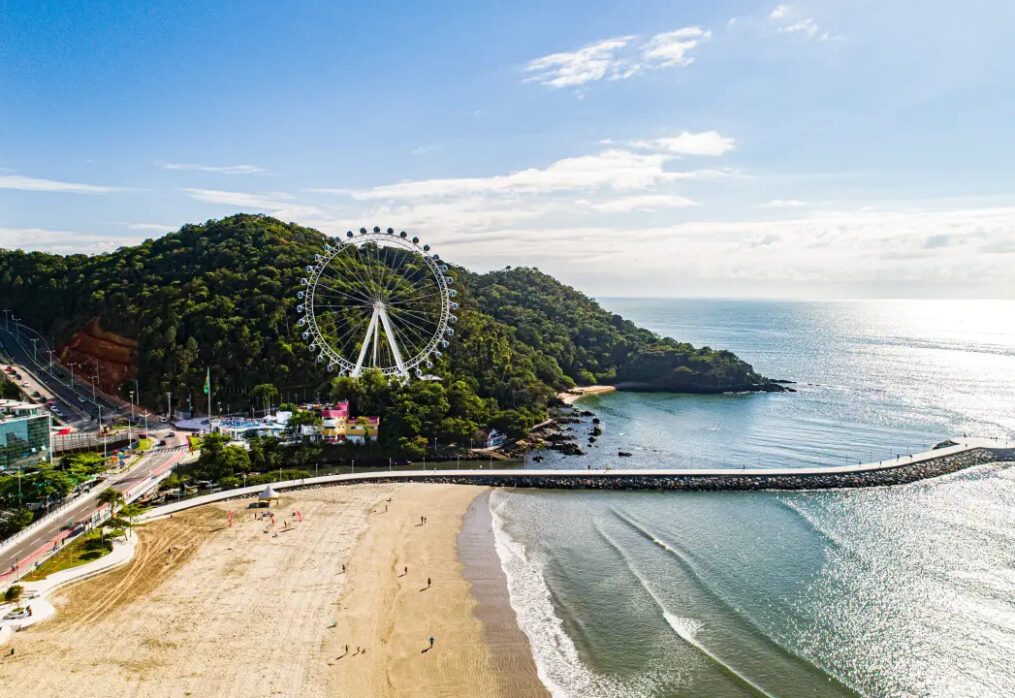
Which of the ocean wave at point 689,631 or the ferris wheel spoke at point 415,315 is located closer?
the ocean wave at point 689,631

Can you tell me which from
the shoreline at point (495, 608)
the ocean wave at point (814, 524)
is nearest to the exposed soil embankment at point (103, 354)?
the shoreline at point (495, 608)

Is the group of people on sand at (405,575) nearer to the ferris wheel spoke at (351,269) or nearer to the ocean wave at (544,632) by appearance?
the ocean wave at (544,632)

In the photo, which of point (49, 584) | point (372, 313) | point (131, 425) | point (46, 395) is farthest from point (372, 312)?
point (49, 584)

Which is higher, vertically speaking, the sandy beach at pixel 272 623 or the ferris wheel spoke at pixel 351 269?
the ferris wheel spoke at pixel 351 269

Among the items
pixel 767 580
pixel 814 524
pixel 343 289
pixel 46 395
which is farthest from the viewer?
pixel 343 289

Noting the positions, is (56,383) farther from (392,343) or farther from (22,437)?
(392,343)

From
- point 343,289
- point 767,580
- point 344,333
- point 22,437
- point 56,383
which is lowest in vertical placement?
point 767,580

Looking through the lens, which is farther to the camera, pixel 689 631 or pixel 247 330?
pixel 247 330
